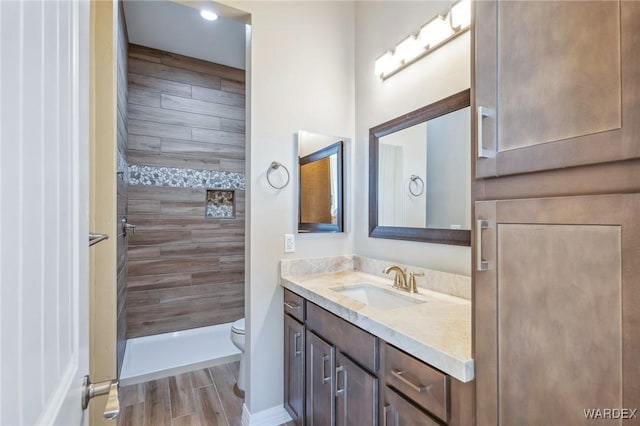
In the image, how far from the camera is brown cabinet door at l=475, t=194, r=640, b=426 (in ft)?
1.93

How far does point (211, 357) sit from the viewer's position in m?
2.72

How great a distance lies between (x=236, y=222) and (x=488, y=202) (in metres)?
3.04

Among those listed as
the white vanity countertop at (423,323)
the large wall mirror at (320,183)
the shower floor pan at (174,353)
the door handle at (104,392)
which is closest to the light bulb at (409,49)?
the large wall mirror at (320,183)

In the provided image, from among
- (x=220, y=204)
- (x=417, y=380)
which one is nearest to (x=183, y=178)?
(x=220, y=204)

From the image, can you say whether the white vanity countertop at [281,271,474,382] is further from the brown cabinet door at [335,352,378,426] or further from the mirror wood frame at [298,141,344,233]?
the mirror wood frame at [298,141,344,233]

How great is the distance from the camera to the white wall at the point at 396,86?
1.55 m

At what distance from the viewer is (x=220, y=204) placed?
3463 mm

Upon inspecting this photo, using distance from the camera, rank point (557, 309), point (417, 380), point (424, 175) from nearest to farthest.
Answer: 1. point (557, 309)
2. point (417, 380)
3. point (424, 175)

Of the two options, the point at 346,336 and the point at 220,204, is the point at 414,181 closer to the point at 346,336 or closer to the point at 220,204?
the point at 346,336

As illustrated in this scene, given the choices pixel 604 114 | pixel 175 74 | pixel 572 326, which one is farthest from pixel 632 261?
pixel 175 74

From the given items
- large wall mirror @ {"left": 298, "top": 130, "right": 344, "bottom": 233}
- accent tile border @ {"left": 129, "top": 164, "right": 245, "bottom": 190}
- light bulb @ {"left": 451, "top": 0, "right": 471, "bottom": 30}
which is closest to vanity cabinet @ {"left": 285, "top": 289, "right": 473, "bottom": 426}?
large wall mirror @ {"left": 298, "top": 130, "right": 344, "bottom": 233}

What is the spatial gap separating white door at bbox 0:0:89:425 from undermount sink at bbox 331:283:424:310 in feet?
4.19

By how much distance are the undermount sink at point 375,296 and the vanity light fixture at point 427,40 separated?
1324 mm

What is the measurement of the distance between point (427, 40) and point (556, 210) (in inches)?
51.9
